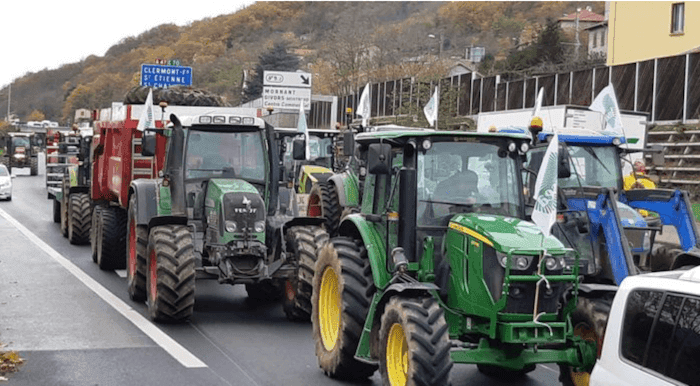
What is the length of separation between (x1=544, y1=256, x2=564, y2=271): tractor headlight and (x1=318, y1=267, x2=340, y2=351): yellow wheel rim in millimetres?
2591

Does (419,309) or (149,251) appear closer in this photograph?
(419,309)

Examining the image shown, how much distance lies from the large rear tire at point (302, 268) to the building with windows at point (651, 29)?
3159 cm

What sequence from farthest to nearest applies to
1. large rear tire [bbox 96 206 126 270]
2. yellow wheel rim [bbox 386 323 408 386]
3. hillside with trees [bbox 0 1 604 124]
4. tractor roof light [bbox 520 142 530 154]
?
hillside with trees [bbox 0 1 604 124] → large rear tire [bbox 96 206 126 270] → tractor roof light [bbox 520 142 530 154] → yellow wheel rim [bbox 386 323 408 386]

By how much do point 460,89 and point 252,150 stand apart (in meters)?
28.9

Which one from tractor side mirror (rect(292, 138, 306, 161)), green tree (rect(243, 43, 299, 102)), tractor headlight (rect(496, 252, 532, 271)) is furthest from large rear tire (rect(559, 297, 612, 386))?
green tree (rect(243, 43, 299, 102))

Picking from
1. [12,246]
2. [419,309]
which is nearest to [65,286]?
[12,246]

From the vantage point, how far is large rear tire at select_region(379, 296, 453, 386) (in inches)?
318

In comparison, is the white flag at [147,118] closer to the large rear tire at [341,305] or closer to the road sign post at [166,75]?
the large rear tire at [341,305]

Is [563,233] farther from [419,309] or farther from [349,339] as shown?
[419,309]

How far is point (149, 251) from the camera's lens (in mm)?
13703

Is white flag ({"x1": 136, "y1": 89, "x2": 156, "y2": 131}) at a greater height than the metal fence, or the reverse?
the metal fence

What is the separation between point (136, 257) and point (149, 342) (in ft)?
8.17

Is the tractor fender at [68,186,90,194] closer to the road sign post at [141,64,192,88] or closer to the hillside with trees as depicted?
the road sign post at [141,64,192,88]

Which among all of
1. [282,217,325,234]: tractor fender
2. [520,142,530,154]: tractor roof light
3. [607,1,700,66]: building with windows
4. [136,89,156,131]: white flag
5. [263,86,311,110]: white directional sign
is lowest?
[282,217,325,234]: tractor fender
